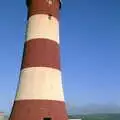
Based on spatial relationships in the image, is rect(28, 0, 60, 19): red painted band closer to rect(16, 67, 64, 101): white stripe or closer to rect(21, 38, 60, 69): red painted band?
rect(21, 38, 60, 69): red painted band

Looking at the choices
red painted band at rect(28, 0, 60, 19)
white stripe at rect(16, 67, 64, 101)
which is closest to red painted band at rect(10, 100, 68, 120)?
white stripe at rect(16, 67, 64, 101)

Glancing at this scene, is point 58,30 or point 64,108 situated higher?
point 58,30

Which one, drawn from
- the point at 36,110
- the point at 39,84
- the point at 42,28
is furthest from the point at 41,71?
the point at 42,28

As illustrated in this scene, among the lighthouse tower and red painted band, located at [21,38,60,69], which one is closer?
A: the lighthouse tower

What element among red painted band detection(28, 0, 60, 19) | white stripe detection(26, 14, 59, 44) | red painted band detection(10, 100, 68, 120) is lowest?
red painted band detection(10, 100, 68, 120)

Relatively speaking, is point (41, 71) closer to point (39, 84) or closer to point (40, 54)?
point (39, 84)

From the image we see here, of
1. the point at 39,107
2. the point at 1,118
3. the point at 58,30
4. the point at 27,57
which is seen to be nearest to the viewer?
the point at 39,107

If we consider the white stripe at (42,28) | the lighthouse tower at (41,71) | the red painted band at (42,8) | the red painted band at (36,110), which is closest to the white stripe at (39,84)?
the lighthouse tower at (41,71)

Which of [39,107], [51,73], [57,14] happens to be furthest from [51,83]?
[57,14]

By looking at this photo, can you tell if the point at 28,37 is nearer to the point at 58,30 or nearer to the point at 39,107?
the point at 58,30

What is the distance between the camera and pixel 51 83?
11.8 meters

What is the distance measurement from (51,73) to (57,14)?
10.8 feet

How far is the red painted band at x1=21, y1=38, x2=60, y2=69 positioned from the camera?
12.0 m

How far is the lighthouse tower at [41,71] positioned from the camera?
1151 centimetres
